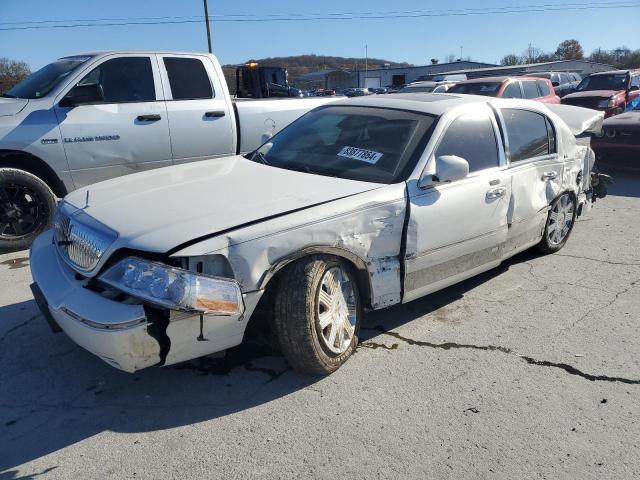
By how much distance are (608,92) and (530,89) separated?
128 inches

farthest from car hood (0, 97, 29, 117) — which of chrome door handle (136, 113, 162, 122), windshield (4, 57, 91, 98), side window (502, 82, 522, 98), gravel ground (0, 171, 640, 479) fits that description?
side window (502, 82, 522, 98)

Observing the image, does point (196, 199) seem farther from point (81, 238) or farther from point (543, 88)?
point (543, 88)

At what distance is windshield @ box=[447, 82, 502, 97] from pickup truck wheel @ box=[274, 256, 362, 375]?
9659 mm

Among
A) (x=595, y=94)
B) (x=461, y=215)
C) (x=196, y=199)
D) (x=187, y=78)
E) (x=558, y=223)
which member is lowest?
(x=558, y=223)

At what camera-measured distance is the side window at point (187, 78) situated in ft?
20.0

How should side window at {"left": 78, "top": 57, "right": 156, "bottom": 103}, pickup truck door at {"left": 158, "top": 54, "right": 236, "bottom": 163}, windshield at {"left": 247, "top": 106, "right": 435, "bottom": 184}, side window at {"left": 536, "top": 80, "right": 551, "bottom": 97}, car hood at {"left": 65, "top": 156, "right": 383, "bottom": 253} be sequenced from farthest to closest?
side window at {"left": 536, "top": 80, "right": 551, "bottom": 97}, pickup truck door at {"left": 158, "top": 54, "right": 236, "bottom": 163}, side window at {"left": 78, "top": 57, "right": 156, "bottom": 103}, windshield at {"left": 247, "top": 106, "right": 435, "bottom": 184}, car hood at {"left": 65, "top": 156, "right": 383, "bottom": 253}

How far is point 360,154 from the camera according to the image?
12.2ft

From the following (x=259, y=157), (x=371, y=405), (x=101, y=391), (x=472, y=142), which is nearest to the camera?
(x=371, y=405)

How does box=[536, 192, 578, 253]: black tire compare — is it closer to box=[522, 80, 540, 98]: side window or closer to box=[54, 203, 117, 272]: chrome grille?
box=[54, 203, 117, 272]: chrome grille

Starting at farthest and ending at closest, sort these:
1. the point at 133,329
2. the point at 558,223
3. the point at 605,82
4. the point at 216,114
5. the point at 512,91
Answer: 1. the point at 605,82
2. the point at 512,91
3. the point at 216,114
4. the point at 558,223
5. the point at 133,329

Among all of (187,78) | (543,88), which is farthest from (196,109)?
(543,88)

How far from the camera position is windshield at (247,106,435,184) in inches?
140

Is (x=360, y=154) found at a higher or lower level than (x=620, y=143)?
higher

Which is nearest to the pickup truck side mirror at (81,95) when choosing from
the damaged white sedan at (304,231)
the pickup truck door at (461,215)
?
the damaged white sedan at (304,231)
